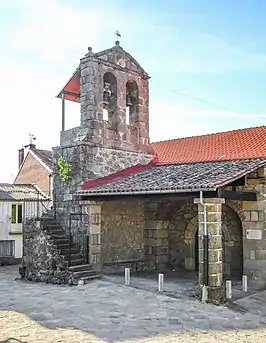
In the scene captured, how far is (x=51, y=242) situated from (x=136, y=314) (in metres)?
4.44

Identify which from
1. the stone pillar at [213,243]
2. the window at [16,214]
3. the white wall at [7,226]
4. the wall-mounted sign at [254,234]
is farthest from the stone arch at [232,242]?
the window at [16,214]

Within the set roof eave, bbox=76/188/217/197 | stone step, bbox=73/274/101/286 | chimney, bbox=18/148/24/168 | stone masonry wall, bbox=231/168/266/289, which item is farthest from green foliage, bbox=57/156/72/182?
chimney, bbox=18/148/24/168

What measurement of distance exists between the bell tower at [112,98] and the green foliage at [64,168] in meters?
0.64

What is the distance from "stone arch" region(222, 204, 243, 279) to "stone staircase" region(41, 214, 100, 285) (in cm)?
376

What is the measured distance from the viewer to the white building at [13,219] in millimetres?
17781

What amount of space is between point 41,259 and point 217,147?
6475mm

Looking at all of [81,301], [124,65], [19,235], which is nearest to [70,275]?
[81,301]

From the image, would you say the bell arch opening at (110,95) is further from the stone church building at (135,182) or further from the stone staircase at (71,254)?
the stone staircase at (71,254)

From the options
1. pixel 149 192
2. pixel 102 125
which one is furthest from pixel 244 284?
pixel 102 125

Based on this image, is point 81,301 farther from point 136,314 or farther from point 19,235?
point 19,235

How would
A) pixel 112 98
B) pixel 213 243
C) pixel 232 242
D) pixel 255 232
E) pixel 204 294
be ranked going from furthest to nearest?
pixel 112 98 → pixel 232 242 → pixel 255 232 → pixel 213 243 → pixel 204 294

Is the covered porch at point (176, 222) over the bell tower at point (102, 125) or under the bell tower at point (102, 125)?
under

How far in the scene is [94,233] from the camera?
37.1 feet

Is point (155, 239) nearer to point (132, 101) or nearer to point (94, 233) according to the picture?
point (94, 233)
